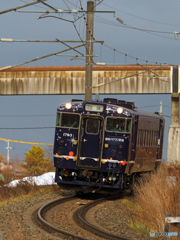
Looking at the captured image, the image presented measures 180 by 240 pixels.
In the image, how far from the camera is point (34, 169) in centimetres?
10569

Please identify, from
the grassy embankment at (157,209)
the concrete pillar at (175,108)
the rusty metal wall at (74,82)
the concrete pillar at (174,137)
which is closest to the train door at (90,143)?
the grassy embankment at (157,209)

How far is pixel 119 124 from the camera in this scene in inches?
704

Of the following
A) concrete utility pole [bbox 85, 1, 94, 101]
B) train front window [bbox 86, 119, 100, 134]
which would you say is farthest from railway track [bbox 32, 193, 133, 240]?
concrete utility pole [bbox 85, 1, 94, 101]

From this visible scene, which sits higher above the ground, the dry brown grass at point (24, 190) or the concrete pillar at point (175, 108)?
the concrete pillar at point (175, 108)

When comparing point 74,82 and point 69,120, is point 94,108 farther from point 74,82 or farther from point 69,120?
point 74,82

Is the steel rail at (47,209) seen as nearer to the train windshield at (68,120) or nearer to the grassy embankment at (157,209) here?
the grassy embankment at (157,209)

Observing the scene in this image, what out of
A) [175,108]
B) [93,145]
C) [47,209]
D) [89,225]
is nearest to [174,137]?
[175,108]

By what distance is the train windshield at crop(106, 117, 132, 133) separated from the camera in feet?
58.5

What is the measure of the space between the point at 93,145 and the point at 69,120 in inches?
52.9

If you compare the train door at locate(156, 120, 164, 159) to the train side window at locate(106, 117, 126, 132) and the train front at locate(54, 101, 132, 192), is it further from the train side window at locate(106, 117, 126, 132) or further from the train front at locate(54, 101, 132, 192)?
the train front at locate(54, 101, 132, 192)

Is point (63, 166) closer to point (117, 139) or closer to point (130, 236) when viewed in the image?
point (117, 139)

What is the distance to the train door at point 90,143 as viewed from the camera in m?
17.5

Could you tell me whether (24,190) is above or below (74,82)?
below

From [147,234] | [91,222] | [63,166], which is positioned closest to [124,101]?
[63,166]
